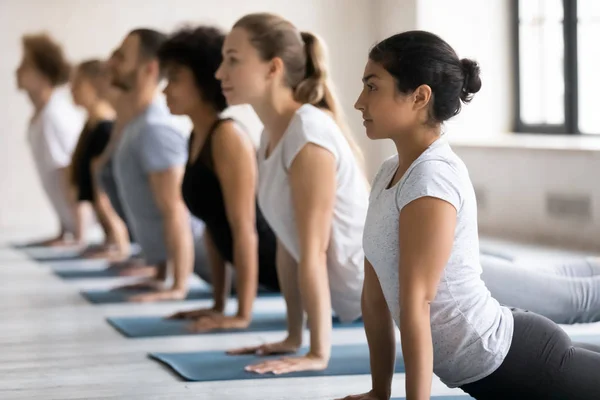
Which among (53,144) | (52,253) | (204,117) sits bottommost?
(52,253)

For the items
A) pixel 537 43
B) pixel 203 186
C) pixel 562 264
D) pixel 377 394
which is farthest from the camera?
pixel 537 43

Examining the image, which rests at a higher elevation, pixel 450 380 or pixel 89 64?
pixel 89 64

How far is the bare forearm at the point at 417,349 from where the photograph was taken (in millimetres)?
1912

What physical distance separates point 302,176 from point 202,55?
0.97 meters

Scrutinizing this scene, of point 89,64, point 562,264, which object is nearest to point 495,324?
point 562,264

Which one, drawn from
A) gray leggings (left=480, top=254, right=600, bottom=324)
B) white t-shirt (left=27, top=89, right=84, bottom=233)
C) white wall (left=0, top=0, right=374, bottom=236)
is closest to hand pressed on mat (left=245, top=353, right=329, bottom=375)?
gray leggings (left=480, top=254, right=600, bottom=324)

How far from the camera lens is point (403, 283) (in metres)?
1.92

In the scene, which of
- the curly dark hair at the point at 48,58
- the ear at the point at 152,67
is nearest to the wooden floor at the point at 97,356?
the ear at the point at 152,67

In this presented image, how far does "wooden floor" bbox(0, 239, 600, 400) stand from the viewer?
8.72ft

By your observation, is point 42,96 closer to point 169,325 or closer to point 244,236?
point 169,325

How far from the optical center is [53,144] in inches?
244

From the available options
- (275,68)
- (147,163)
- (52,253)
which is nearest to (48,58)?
(52,253)

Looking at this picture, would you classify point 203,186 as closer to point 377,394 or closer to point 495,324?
point 377,394

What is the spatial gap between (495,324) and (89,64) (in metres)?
4.42
